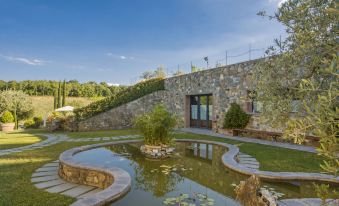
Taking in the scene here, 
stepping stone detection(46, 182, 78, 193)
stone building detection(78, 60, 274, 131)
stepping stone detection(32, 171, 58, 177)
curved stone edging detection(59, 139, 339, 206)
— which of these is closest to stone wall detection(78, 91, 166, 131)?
stone building detection(78, 60, 274, 131)

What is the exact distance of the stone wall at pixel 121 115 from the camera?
50.7 ft

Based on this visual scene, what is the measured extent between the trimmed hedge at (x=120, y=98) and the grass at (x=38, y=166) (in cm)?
797

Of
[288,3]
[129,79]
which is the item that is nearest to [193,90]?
[129,79]

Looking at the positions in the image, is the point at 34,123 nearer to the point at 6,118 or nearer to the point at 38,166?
the point at 6,118

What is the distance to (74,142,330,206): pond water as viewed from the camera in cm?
357

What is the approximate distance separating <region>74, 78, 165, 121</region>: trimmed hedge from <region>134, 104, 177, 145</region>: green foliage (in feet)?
31.6

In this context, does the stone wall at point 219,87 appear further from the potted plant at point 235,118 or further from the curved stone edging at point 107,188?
the curved stone edging at point 107,188

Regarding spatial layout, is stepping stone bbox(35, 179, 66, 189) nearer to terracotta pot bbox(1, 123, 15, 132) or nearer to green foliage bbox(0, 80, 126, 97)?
terracotta pot bbox(1, 123, 15, 132)

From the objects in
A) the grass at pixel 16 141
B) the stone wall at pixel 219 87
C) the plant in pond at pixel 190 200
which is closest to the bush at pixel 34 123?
the grass at pixel 16 141

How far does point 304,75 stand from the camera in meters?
2.42

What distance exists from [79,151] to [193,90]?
9.09m

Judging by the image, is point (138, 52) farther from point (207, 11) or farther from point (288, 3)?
point (288, 3)

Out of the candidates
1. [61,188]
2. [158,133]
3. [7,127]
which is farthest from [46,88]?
[61,188]

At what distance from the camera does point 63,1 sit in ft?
45.1
